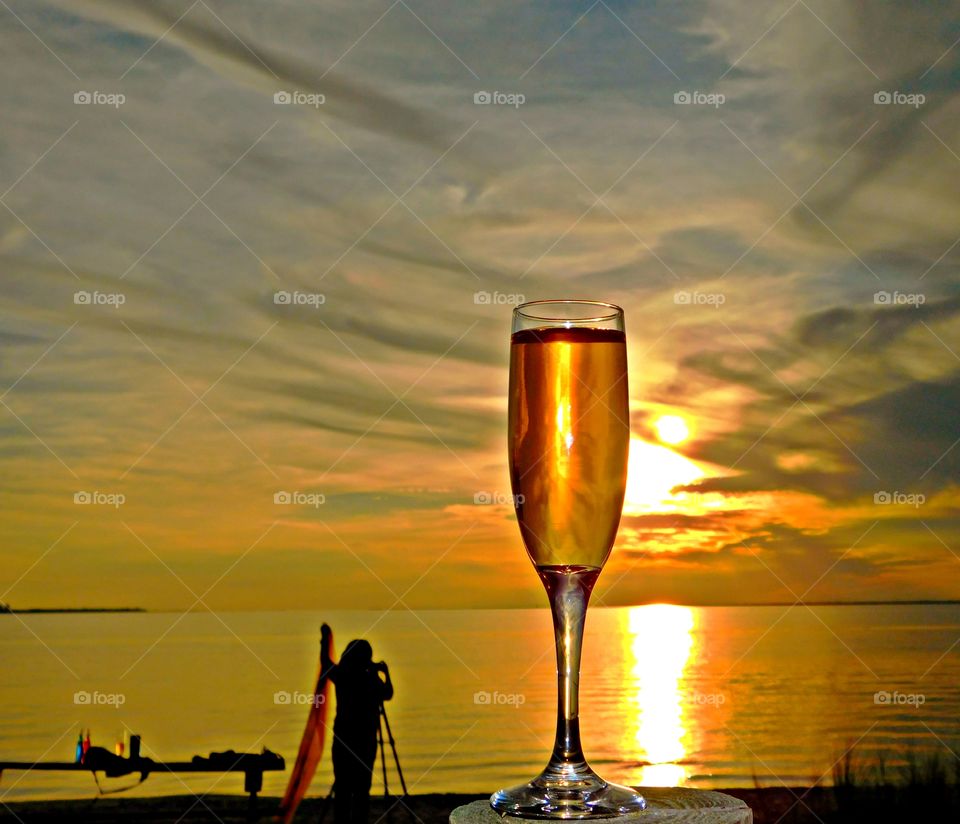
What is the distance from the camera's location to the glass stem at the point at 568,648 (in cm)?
135

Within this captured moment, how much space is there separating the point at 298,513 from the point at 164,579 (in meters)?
19.4

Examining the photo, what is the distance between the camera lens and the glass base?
135 cm

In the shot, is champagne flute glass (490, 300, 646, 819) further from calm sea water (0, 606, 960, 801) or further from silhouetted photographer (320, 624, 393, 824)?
calm sea water (0, 606, 960, 801)

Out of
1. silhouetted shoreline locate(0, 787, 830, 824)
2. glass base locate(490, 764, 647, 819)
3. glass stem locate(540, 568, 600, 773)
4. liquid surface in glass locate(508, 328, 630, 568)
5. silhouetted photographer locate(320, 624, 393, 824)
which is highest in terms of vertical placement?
liquid surface in glass locate(508, 328, 630, 568)

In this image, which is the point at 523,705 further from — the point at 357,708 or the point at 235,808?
the point at 357,708

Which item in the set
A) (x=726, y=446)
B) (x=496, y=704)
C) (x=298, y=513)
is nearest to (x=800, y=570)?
(x=726, y=446)

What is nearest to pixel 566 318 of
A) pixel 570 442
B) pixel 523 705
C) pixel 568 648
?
pixel 570 442

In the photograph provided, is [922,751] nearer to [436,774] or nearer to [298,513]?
[436,774]

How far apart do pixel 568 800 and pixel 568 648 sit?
0.20 meters

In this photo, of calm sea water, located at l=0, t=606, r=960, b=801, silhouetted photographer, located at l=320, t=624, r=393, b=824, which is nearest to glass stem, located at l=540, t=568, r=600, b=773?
silhouetted photographer, located at l=320, t=624, r=393, b=824

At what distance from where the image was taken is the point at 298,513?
113 ft

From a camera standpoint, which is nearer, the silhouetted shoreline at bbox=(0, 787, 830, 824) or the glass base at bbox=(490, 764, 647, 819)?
the glass base at bbox=(490, 764, 647, 819)

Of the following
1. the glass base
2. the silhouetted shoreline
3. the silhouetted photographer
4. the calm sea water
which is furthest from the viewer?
the calm sea water

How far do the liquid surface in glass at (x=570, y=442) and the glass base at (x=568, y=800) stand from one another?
0.28 m
